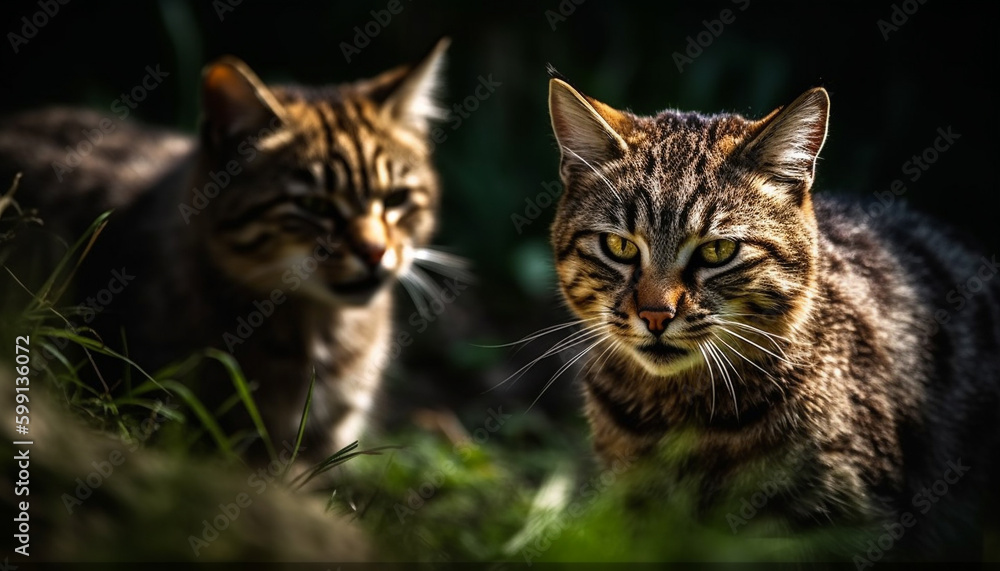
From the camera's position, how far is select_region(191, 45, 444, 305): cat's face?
3.76 m

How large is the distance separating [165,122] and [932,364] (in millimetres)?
4946

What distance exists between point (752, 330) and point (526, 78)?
12.9ft

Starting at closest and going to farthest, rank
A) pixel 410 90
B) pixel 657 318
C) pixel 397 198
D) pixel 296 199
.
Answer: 1. pixel 657 318
2. pixel 296 199
3. pixel 397 198
4. pixel 410 90

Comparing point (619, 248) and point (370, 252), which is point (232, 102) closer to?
point (370, 252)

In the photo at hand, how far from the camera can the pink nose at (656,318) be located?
2402 mm

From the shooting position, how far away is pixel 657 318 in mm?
2410

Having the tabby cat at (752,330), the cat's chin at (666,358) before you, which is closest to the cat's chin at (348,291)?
the tabby cat at (752,330)

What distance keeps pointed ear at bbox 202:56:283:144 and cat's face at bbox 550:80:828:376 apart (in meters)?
1.57

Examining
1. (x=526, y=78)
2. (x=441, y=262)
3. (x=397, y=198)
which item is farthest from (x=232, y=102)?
(x=526, y=78)

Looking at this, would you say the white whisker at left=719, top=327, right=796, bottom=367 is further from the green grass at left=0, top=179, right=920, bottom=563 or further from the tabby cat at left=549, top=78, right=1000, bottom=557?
the green grass at left=0, top=179, right=920, bottom=563

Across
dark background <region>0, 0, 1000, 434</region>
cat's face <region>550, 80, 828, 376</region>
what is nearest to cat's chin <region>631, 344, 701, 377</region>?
cat's face <region>550, 80, 828, 376</region>

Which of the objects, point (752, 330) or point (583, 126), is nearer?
point (752, 330)

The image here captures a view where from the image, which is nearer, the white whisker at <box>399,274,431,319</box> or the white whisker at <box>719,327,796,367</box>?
the white whisker at <box>719,327,796,367</box>

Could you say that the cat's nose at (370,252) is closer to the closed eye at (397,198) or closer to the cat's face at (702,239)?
the closed eye at (397,198)
